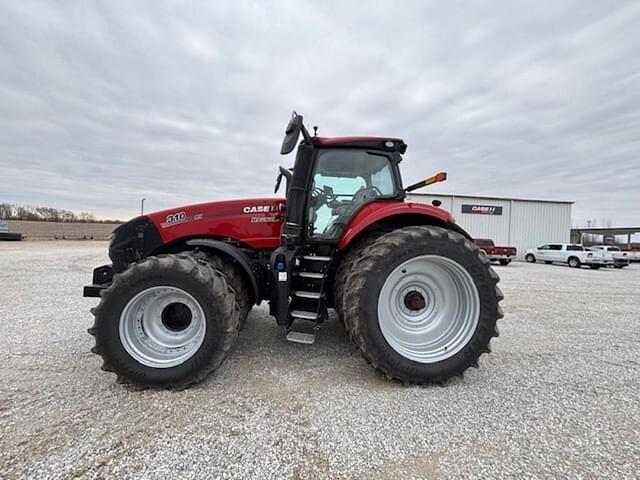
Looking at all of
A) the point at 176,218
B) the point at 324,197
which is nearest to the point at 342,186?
the point at 324,197

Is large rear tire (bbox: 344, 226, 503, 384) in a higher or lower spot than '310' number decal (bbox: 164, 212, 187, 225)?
lower

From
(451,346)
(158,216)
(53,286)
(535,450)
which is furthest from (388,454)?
(53,286)

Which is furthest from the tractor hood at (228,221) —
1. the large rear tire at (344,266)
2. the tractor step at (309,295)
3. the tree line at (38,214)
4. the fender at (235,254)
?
the tree line at (38,214)

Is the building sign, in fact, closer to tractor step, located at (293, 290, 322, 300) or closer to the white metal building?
the white metal building

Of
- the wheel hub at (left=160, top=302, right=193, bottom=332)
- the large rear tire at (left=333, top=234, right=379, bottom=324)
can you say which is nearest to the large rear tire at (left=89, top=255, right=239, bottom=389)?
the wheel hub at (left=160, top=302, right=193, bottom=332)

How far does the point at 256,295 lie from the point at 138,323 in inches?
39.3

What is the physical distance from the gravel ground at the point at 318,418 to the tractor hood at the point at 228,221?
3.97ft

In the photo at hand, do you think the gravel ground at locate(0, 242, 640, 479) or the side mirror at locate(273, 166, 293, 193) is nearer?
the gravel ground at locate(0, 242, 640, 479)

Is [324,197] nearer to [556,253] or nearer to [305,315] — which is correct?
[305,315]

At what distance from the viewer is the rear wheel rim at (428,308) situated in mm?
2648

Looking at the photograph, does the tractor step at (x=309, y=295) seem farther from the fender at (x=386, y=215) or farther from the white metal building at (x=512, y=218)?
the white metal building at (x=512, y=218)

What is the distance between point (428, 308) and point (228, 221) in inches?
84.9

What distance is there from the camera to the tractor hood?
3.18m

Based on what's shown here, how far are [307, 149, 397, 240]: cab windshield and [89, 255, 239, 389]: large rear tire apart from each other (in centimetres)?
114
